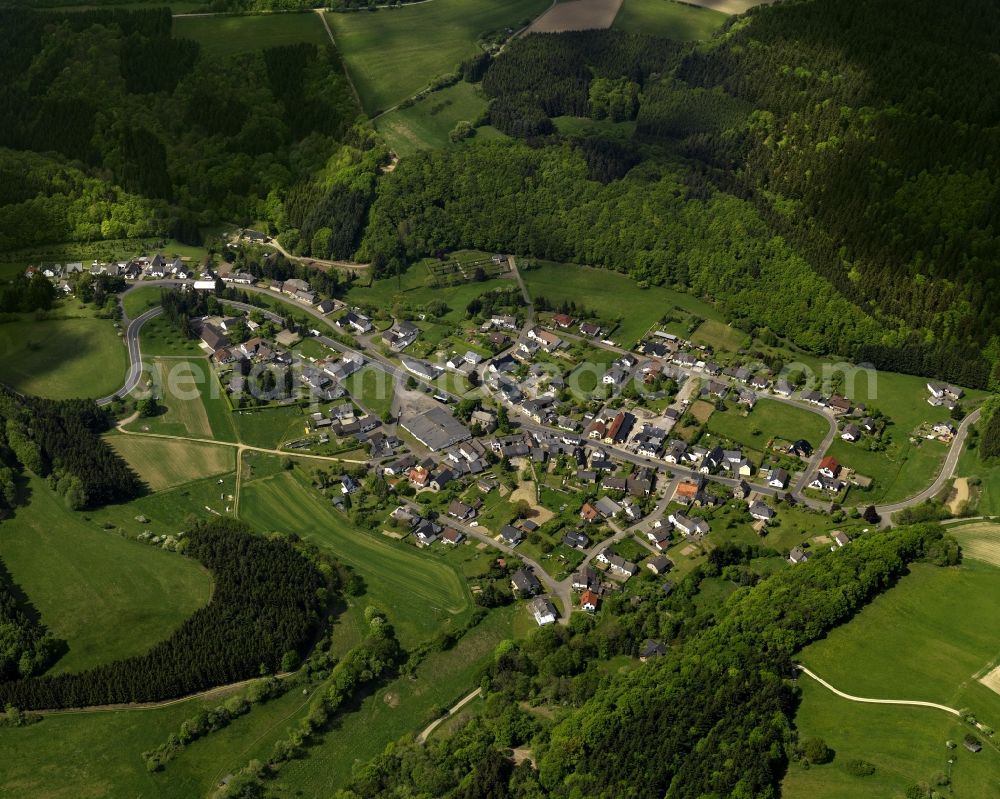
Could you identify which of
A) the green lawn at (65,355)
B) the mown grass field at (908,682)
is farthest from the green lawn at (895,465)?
the green lawn at (65,355)

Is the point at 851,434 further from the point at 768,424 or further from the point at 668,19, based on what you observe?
the point at 668,19

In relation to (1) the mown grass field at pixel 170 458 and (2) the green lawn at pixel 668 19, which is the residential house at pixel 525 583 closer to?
(1) the mown grass field at pixel 170 458

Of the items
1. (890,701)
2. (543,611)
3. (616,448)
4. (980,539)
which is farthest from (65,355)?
(980,539)

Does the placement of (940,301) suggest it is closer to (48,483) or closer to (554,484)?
(554,484)

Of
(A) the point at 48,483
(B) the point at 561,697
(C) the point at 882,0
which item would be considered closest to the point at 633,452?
(B) the point at 561,697

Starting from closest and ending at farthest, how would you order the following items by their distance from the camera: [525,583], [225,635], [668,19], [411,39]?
[225,635]
[525,583]
[411,39]
[668,19]

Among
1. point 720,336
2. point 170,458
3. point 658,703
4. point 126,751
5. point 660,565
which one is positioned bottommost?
point 126,751
